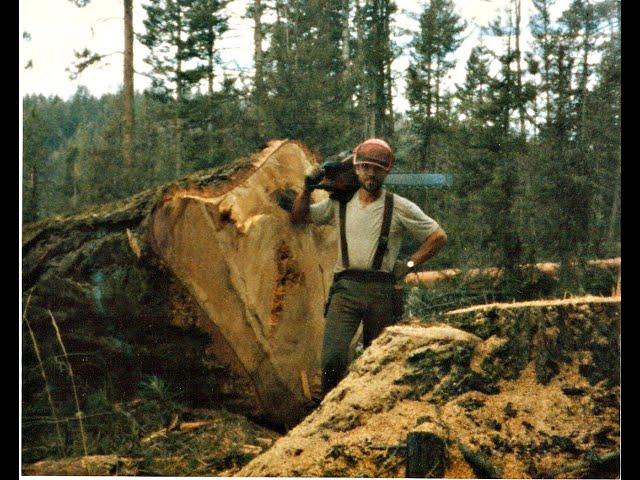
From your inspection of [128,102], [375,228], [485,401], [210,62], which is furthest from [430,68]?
[485,401]

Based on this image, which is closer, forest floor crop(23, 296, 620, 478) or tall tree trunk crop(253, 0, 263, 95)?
forest floor crop(23, 296, 620, 478)

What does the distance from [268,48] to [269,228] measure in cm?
556

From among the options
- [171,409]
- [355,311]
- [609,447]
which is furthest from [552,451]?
[171,409]

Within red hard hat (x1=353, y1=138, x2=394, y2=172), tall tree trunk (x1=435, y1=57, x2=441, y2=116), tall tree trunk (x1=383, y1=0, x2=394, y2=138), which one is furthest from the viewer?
tall tree trunk (x1=435, y1=57, x2=441, y2=116)

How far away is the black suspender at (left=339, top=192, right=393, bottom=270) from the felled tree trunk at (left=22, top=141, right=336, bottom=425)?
0.60m

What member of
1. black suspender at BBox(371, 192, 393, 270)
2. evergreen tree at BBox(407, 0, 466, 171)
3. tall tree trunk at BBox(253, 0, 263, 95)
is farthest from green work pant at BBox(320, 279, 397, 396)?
tall tree trunk at BBox(253, 0, 263, 95)

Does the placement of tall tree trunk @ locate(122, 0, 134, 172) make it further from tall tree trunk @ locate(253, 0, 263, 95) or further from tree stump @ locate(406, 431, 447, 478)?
tree stump @ locate(406, 431, 447, 478)

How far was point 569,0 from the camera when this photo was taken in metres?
7.20

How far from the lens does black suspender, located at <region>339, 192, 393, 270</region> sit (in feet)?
16.1

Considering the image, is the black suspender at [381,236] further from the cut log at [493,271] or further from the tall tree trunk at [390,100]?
the tall tree trunk at [390,100]

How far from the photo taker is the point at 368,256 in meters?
4.93

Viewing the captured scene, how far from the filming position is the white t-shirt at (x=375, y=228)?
16.2 ft

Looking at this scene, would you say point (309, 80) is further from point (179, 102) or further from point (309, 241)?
point (309, 241)

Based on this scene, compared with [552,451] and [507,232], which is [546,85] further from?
[552,451]
